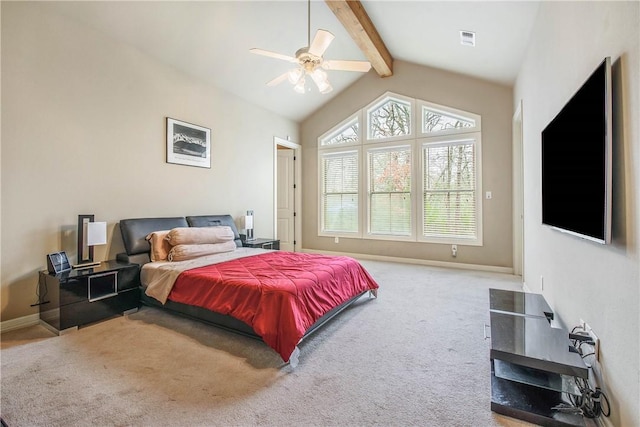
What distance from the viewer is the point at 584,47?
1.73 metres

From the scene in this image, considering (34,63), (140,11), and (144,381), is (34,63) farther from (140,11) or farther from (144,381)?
(144,381)

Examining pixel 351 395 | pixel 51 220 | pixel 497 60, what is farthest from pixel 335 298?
pixel 497 60

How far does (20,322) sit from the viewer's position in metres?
2.70

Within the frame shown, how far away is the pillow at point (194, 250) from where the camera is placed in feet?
10.8

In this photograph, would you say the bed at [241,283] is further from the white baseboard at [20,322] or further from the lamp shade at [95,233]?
the white baseboard at [20,322]

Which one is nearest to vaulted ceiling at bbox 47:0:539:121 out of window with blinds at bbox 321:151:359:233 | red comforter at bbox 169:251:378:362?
window with blinds at bbox 321:151:359:233

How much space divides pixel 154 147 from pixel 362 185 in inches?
146

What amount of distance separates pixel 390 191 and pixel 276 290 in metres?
3.99

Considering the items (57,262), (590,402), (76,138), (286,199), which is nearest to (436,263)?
(286,199)

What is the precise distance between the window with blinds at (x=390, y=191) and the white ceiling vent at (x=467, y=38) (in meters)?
1.87

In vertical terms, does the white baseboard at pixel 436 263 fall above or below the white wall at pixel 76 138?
below

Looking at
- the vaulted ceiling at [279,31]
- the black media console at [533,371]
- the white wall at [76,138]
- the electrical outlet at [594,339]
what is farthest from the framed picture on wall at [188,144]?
the electrical outlet at [594,339]

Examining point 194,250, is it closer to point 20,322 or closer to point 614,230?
point 20,322

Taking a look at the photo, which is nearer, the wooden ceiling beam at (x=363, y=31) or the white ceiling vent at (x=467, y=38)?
the wooden ceiling beam at (x=363, y=31)
